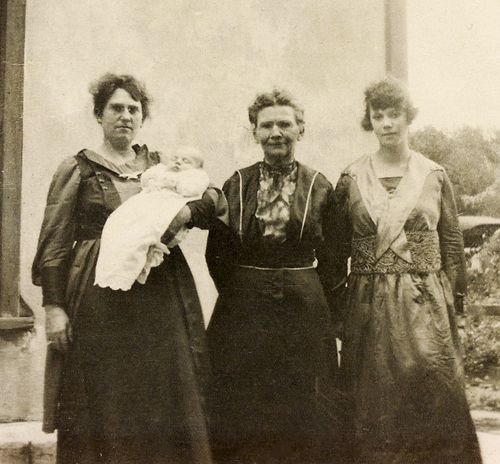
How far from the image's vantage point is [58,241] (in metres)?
3.12

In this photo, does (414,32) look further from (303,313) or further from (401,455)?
(401,455)

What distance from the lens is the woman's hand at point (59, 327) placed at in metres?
3.13

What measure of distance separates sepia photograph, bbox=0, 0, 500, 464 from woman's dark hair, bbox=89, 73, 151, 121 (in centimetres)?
1

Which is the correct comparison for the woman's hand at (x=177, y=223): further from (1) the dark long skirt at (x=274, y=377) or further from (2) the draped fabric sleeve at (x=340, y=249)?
(2) the draped fabric sleeve at (x=340, y=249)

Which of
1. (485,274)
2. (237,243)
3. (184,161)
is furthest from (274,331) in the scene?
(485,274)

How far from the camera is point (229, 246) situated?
328 cm

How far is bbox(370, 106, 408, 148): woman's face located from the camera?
3400 millimetres

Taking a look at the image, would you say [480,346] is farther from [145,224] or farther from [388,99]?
[145,224]

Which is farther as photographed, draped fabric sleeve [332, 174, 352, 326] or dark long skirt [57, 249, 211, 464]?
draped fabric sleeve [332, 174, 352, 326]

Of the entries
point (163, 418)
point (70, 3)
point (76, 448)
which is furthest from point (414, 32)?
point (76, 448)

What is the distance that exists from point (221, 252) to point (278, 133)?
0.61 metres

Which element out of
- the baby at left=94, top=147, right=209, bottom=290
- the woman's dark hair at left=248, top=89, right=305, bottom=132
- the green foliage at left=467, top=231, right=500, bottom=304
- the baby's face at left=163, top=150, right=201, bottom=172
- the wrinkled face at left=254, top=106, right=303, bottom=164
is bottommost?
the green foliage at left=467, top=231, right=500, bottom=304

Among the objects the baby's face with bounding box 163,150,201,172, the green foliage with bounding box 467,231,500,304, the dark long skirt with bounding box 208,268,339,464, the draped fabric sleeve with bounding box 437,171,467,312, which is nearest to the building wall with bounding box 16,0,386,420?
the baby's face with bounding box 163,150,201,172

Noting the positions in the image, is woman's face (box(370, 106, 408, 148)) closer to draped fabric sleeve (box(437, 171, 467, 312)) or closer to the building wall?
the building wall
